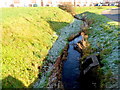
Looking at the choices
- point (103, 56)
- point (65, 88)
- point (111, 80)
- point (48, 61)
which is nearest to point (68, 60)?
point (48, 61)

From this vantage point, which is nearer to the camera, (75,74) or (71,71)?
(75,74)

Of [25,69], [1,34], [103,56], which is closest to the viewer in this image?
[25,69]

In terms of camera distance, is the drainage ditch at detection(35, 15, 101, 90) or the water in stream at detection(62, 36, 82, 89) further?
the water in stream at detection(62, 36, 82, 89)

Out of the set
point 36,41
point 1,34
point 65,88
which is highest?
point 1,34

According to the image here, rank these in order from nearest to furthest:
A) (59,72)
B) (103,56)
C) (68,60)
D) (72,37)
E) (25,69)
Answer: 1. (25,69)
2. (59,72)
3. (103,56)
4. (68,60)
5. (72,37)

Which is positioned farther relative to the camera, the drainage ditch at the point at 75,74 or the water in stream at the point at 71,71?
the water in stream at the point at 71,71

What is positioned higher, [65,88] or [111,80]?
[111,80]

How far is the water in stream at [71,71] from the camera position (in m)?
14.4

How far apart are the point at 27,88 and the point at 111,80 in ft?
24.4

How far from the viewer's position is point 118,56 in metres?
15.9

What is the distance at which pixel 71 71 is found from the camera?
16.9 metres

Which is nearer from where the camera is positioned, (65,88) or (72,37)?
(65,88)

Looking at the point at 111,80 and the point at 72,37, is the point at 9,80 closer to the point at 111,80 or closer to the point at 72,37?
the point at 111,80

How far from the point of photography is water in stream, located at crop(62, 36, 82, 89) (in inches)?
567
